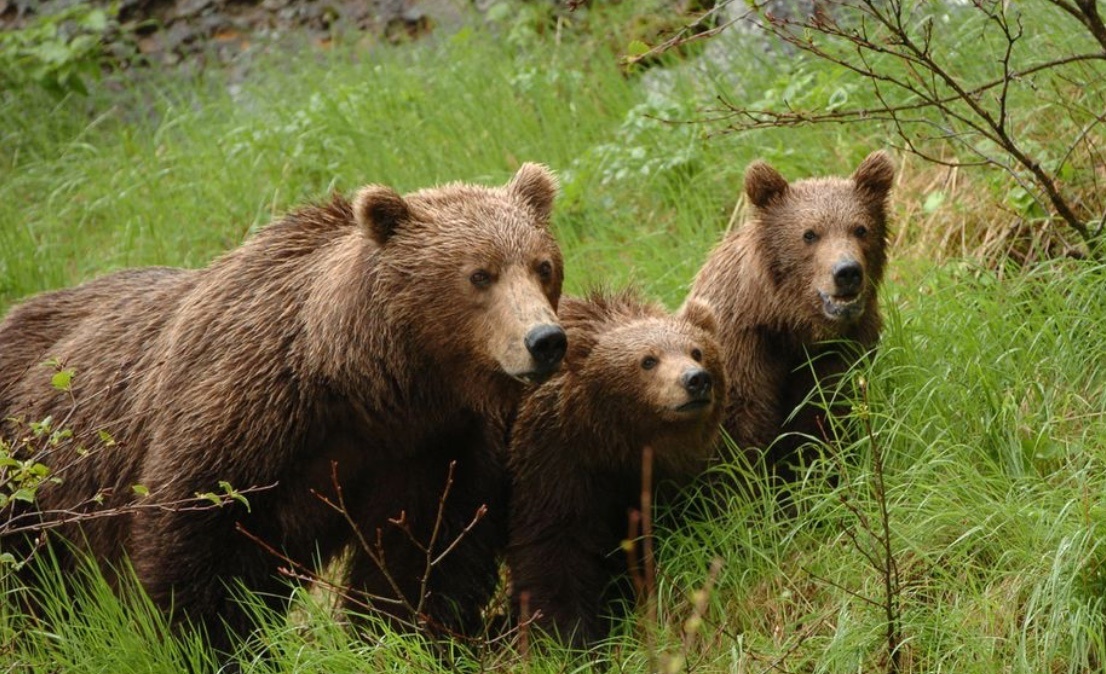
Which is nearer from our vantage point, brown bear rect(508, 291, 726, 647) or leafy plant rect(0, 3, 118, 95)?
brown bear rect(508, 291, 726, 647)

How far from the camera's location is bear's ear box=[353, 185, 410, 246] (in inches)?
220

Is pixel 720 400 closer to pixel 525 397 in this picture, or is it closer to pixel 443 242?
pixel 525 397

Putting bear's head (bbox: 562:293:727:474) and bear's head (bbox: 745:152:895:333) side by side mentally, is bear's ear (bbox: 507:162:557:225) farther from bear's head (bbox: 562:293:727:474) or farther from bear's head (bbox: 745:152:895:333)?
bear's head (bbox: 745:152:895:333)

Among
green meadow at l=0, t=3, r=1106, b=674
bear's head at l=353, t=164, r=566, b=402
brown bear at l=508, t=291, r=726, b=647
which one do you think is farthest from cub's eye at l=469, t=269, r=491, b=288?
green meadow at l=0, t=3, r=1106, b=674

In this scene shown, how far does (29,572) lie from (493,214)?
2452mm

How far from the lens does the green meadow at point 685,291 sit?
5.20m

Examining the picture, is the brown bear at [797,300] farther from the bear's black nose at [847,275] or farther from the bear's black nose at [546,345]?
the bear's black nose at [546,345]

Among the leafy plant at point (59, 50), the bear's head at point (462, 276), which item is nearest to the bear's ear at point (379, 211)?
the bear's head at point (462, 276)

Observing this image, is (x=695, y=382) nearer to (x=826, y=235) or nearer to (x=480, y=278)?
(x=480, y=278)

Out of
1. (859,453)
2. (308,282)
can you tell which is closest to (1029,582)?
(859,453)

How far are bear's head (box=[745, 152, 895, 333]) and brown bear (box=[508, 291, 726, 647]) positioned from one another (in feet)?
1.60

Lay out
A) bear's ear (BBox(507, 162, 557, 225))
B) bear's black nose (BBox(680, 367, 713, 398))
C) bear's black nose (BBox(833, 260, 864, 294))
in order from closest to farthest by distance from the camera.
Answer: bear's black nose (BBox(680, 367, 713, 398)) < bear's ear (BBox(507, 162, 557, 225)) < bear's black nose (BBox(833, 260, 864, 294))

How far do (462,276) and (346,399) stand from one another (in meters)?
0.61

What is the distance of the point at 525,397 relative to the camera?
625cm
